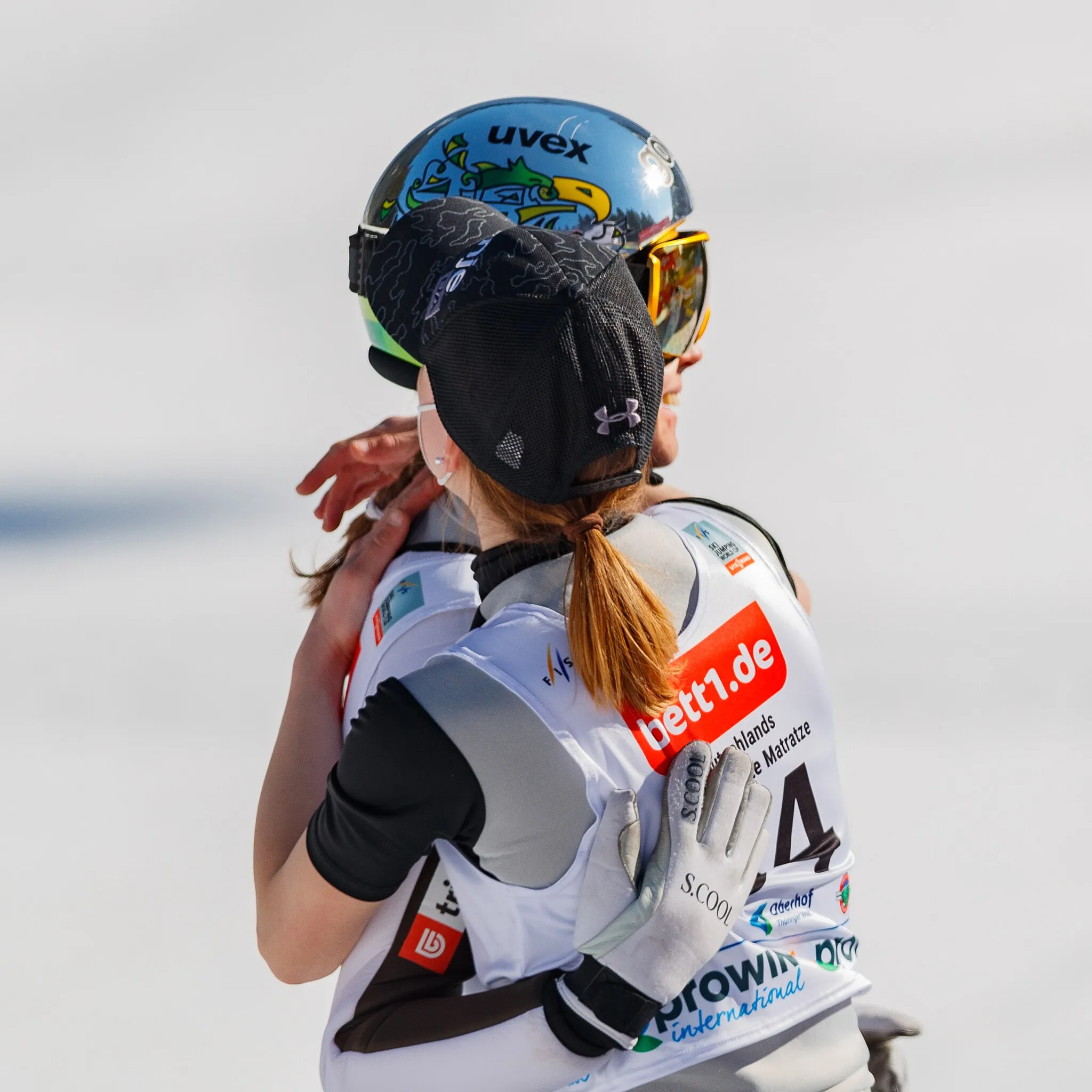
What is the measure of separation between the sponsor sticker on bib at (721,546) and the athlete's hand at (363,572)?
39 cm

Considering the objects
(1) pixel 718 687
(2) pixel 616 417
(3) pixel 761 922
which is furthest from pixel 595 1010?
(2) pixel 616 417

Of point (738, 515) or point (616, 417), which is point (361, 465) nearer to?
point (738, 515)

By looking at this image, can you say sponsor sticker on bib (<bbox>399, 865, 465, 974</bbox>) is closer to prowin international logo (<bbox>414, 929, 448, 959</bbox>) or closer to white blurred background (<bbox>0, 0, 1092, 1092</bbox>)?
prowin international logo (<bbox>414, 929, 448, 959</bbox>)

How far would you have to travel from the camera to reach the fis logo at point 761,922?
4.10 feet

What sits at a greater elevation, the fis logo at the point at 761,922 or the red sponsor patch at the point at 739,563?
the red sponsor patch at the point at 739,563

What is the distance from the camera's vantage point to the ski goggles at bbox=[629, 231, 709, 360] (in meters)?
1.58

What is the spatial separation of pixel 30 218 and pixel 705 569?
412 cm

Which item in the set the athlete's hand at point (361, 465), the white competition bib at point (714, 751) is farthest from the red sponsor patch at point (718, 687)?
the athlete's hand at point (361, 465)

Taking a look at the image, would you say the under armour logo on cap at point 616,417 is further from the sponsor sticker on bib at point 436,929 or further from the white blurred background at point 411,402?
the white blurred background at point 411,402

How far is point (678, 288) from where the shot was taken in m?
1.65

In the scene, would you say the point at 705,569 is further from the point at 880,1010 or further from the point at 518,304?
the point at 880,1010

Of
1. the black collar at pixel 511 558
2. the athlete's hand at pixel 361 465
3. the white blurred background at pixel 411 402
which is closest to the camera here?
the black collar at pixel 511 558

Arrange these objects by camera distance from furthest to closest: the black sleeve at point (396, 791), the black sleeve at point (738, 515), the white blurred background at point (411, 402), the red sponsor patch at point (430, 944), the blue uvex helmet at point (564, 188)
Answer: the white blurred background at point (411, 402)
the blue uvex helmet at point (564, 188)
the black sleeve at point (738, 515)
the red sponsor patch at point (430, 944)
the black sleeve at point (396, 791)

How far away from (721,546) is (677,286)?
47cm
